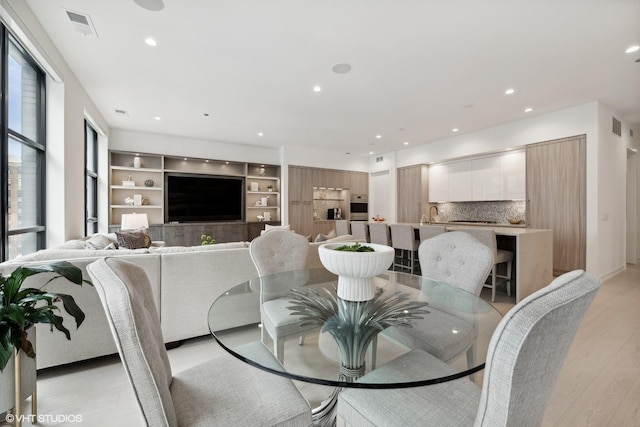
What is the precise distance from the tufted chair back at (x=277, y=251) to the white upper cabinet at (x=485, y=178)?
16.5ft

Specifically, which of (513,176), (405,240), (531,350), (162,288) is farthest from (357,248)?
(513,176)

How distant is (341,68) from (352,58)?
227 millimetres

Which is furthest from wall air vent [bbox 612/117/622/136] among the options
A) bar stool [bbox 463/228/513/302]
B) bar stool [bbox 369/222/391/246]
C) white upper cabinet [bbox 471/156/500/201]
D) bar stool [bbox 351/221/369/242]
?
bar stool [bbox 351/221/369/242]

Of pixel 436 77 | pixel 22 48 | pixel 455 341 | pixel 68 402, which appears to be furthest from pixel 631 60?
pixel 22 48

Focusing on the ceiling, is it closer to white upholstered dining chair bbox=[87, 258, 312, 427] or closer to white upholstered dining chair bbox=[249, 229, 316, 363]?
white upholstered dining chair bbox=[249, 229, 316, 363]

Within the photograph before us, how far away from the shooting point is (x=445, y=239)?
1954mm

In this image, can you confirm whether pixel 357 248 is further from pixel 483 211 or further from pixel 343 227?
pixel 483 211

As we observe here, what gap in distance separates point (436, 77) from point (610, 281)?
4.25 metres

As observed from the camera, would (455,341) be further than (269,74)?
No

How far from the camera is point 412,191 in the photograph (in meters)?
7.10

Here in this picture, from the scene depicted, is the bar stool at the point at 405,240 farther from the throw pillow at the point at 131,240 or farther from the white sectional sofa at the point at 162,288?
the throw pillow at the point at 131,240

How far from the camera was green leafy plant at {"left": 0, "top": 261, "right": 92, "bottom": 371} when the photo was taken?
119cm

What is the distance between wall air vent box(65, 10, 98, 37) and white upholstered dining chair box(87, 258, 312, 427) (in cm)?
258

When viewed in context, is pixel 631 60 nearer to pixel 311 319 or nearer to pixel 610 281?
pixel 610 281
